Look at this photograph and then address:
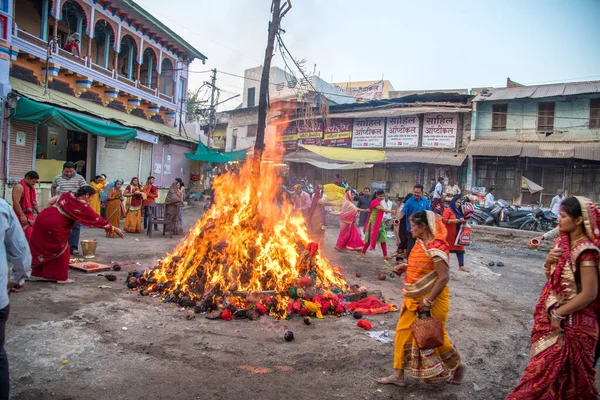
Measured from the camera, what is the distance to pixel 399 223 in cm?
920

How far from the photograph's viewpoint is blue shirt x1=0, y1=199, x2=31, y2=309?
281 centimetres

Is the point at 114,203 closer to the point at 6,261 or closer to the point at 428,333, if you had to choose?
the point at 6,261

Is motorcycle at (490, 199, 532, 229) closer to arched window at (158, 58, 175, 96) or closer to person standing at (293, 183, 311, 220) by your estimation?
person standing at (293, 183, 311, 220)

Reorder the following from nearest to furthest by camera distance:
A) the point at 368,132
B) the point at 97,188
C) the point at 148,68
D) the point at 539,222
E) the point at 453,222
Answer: the point at 453,222
the point at 97,188
the point at 539,222
the point at 148,68
the point at 368,132

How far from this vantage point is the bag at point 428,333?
3.38 meters

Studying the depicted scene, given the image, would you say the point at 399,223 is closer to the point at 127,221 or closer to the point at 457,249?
the point at 457,249

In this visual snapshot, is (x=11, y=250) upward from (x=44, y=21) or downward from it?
downward

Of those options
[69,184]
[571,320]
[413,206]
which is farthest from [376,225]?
[571,320]

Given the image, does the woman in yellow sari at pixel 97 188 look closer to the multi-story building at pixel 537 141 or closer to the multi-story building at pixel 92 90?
the multi-story building at pixel 92 90

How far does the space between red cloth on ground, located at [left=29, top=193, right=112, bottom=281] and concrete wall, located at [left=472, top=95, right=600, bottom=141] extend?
19054 mm

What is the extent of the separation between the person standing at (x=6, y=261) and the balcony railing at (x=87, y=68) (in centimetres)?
1179

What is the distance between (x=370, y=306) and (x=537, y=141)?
1746 cm

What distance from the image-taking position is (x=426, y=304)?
11.5ft

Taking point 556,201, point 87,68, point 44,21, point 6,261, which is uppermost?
point 44,21
